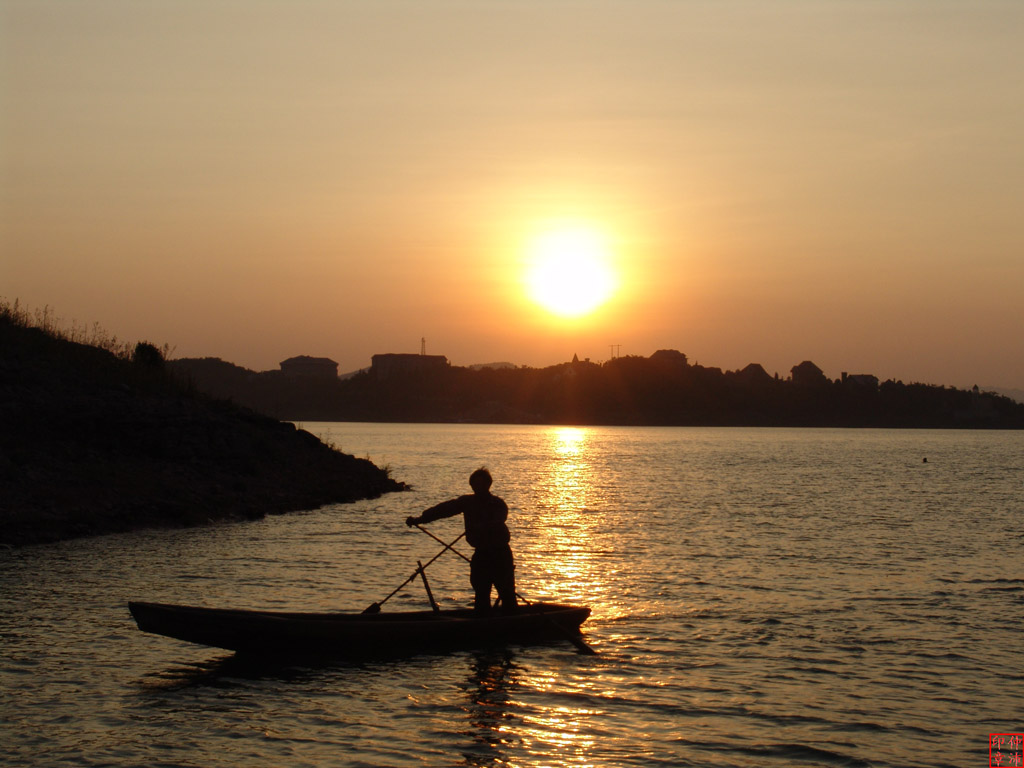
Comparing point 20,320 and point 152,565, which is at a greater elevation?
point 20,320

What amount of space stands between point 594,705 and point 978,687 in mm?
5860

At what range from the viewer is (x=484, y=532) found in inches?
639

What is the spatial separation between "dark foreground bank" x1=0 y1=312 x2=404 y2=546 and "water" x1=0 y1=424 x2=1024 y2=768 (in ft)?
6.62

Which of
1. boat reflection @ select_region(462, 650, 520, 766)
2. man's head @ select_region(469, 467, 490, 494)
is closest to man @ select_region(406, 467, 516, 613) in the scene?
man's head @ select_region(469, 467, 490, 494)

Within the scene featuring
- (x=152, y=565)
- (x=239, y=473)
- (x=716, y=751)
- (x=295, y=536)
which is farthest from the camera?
(x=239, y=473)

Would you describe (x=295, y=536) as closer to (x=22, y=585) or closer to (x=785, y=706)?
(x=22, y=585)

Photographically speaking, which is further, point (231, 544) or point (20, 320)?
Answer: point (20, 320)

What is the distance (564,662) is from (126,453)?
80.3 feet

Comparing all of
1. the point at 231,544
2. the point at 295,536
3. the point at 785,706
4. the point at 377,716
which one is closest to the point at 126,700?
the point at 377,716

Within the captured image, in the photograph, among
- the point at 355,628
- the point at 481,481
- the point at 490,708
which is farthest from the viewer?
the point at 481,481

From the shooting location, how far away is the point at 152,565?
2430cm

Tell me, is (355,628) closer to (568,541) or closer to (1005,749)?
(1005,749)

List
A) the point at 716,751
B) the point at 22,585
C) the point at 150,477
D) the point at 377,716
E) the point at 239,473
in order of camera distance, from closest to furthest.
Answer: the point at 716,751 → the point at 377,716 → the point at 22,585 → the point at 150,477 → the point at 239,473

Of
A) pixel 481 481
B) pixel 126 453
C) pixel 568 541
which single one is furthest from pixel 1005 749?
pixel 126 453
